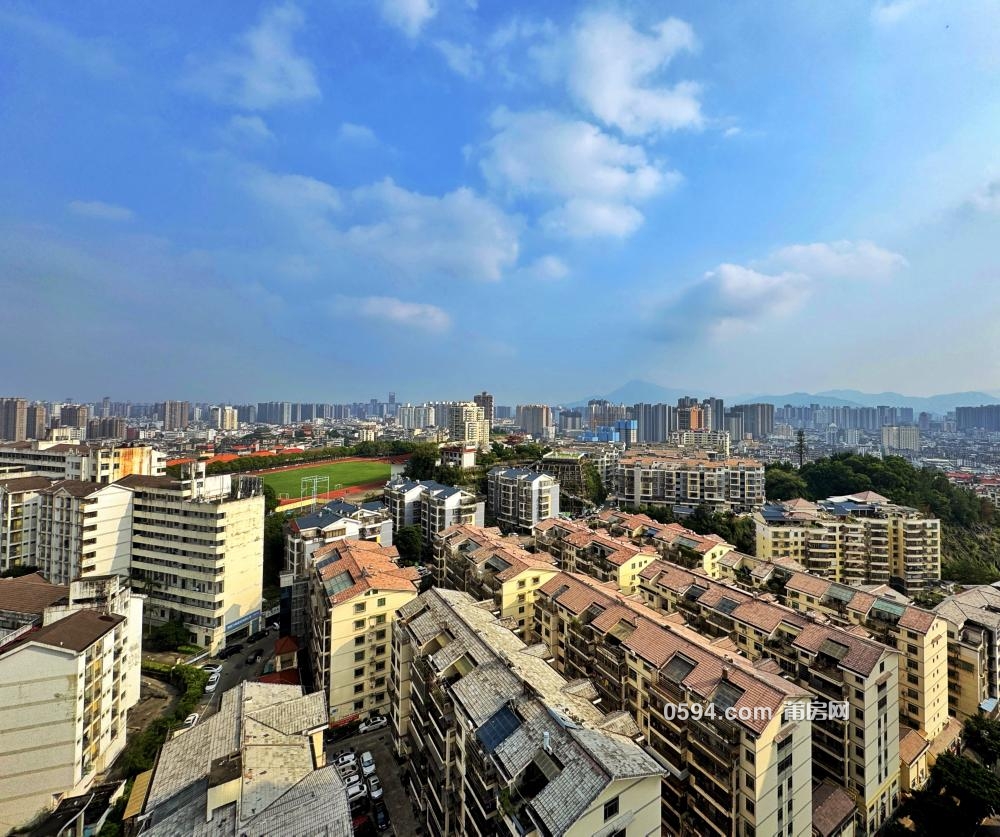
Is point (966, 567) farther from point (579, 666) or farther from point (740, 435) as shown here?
point (740, 435)

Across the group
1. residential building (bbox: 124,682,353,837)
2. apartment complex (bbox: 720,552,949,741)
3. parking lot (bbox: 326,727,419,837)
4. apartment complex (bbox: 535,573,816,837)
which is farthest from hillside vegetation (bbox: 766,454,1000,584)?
residential building (bbox: 124,682,353,837)

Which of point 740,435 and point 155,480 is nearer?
point 155,480

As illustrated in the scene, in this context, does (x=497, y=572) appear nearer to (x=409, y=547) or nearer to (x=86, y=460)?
(x=409, y=547)

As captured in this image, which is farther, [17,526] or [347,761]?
[17,526]

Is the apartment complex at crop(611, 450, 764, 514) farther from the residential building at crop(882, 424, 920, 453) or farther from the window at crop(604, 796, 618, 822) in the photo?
the residential building at crop(882, 424, 920, 453)

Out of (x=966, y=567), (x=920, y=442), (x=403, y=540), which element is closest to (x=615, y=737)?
(x=403, y=540)

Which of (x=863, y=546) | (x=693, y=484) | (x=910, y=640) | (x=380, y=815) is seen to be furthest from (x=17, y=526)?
(x=863, y=546)

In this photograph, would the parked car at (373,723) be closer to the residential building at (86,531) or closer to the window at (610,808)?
the window at (610,808)
